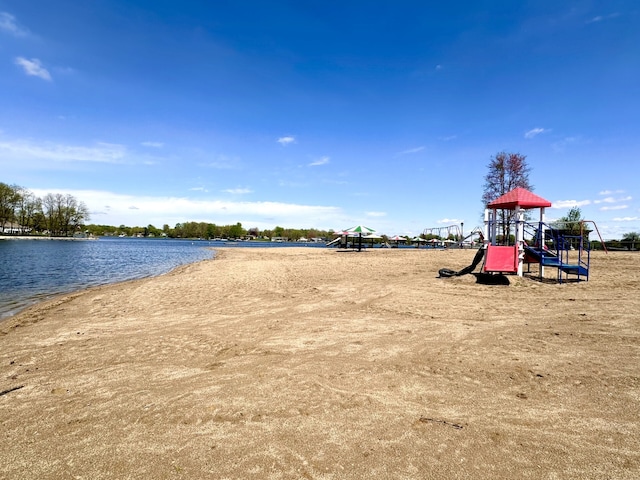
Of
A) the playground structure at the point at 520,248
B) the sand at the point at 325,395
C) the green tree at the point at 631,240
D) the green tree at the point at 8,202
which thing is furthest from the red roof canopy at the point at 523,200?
the green tree at the point at 8,202

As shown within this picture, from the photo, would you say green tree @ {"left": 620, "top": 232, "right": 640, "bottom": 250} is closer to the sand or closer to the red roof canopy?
the red roof canopy

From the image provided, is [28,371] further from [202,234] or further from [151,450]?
[202,234]

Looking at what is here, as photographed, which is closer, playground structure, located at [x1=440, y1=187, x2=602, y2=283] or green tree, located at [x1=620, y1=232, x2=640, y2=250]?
playground structure, located at [x1=440, y1=187, x2=602, y2=283]

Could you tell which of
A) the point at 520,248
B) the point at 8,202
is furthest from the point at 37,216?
the point at 520,248

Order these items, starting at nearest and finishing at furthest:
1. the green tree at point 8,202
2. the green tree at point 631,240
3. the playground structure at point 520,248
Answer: the playground structure at point 520,248 < the green tree at point 631,240 < the green tree at point 8,202

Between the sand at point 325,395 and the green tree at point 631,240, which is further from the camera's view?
the green tree at point 631,240

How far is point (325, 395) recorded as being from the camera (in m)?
4.00

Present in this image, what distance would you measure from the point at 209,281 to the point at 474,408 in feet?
A: 44.6

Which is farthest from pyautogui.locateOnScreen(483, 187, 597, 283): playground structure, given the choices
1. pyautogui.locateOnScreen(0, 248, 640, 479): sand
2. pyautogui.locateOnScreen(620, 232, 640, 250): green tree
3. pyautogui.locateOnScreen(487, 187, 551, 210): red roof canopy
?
pyautogui.locateOnScreen(620, 232, 640, 250): green tree

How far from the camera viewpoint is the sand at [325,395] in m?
2.81

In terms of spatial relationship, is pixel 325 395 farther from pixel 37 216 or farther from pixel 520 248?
pixel 37 216

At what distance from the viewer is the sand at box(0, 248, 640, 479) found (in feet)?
9.22

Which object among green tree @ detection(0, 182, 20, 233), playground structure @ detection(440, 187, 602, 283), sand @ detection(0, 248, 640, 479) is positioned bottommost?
sand @ detection(0, 248, 640, 479)

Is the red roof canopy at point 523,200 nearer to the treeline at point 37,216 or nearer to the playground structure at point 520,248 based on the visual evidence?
the playground structure at point 520,248
